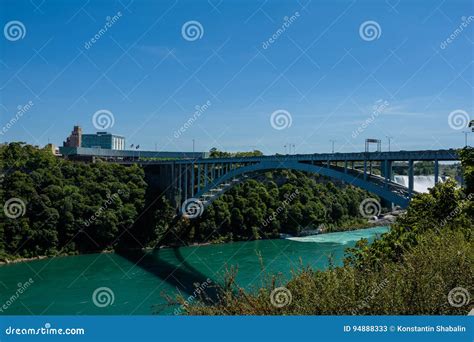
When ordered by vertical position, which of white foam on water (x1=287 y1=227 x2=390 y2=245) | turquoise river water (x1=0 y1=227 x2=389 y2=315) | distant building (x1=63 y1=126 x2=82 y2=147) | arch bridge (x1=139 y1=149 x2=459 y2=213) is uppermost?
distant building (x1=63 y1=126 x2=82 y2=147)

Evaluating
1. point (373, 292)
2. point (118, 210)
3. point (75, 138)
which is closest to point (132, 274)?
point (118, 210)

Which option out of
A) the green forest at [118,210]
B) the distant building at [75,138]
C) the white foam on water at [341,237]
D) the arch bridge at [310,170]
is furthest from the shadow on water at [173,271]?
the distant building at [75,138]

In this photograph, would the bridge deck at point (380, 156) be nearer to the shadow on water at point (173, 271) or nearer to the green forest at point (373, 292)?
the shadow on water at point (173, 271)

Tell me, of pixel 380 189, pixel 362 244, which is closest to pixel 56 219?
pixel 380 189

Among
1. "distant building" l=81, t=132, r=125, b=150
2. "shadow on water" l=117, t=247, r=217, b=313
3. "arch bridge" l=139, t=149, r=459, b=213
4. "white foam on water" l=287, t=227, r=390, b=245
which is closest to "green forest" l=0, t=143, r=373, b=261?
"white foam on water" l=287, t=227, r=390, b=245

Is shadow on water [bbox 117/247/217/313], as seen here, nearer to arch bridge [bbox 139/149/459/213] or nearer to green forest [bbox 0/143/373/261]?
green forest [bbox 0/143/373/261]

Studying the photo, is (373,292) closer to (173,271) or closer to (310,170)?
(310,170)

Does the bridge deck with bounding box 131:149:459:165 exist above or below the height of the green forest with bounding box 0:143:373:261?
above
